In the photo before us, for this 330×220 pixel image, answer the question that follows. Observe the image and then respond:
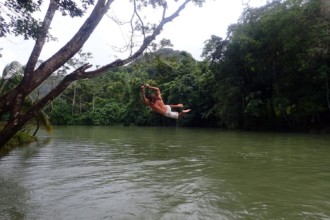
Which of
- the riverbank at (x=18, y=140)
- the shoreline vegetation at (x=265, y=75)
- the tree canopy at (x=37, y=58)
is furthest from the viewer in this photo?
the shoreline vegetation at (x=265, y=75)

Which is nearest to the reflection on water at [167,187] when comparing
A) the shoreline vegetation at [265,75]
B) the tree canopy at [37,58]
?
the tree canopy at [37,58]

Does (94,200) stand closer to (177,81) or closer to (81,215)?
(81,215)

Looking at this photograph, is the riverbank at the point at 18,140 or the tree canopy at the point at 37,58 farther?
the riverbank at the point at 18,140

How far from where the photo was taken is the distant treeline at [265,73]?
24.2 meters

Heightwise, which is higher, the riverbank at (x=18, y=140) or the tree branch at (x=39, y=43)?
the tree branch at (x=39, y=43)

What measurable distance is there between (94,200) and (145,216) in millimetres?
1429

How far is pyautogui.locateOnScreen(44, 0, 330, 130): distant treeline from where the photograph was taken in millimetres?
24234

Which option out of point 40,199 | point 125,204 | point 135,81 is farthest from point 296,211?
point 135,81

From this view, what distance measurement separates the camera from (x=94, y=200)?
21.7 feet

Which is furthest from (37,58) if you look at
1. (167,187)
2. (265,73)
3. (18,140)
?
(265,73)

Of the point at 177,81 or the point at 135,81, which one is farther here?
the point at 135,81

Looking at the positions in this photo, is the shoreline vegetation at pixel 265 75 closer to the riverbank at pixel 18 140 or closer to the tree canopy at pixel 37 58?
the riverbank at pixel 18 140

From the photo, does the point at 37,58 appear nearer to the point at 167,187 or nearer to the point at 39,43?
the point at 39,43

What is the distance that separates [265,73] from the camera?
100ft
